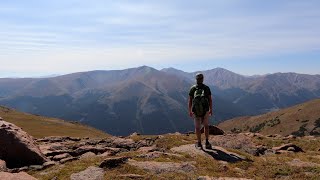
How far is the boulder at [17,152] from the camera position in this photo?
2286 cm

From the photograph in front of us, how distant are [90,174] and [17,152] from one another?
7.44 metres

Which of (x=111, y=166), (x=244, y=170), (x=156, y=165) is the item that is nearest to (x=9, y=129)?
(x=111, y=166)

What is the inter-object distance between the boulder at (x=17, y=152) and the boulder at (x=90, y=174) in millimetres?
5556

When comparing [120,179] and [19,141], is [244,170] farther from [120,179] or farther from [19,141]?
[19,141]

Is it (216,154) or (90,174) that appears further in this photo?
(216,154)

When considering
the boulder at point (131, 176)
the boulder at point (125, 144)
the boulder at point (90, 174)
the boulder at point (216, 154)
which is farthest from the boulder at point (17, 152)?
the boulder at point (125, 144)

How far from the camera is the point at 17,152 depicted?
23.1 metres

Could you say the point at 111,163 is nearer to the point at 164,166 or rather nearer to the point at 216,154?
the point at 164,166

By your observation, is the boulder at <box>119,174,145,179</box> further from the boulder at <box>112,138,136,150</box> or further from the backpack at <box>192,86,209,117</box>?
the boulder at <box>112,138,136,150</box>

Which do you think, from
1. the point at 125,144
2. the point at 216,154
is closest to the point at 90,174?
the point at 216,154

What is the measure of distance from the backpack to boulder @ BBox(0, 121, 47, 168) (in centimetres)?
985

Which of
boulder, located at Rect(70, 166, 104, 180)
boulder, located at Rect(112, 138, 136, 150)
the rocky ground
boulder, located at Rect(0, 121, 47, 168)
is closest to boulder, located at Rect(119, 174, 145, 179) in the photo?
the rocky ground

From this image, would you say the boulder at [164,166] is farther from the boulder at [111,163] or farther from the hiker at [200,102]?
the hiker at [200,102]

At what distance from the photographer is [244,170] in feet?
65.5
